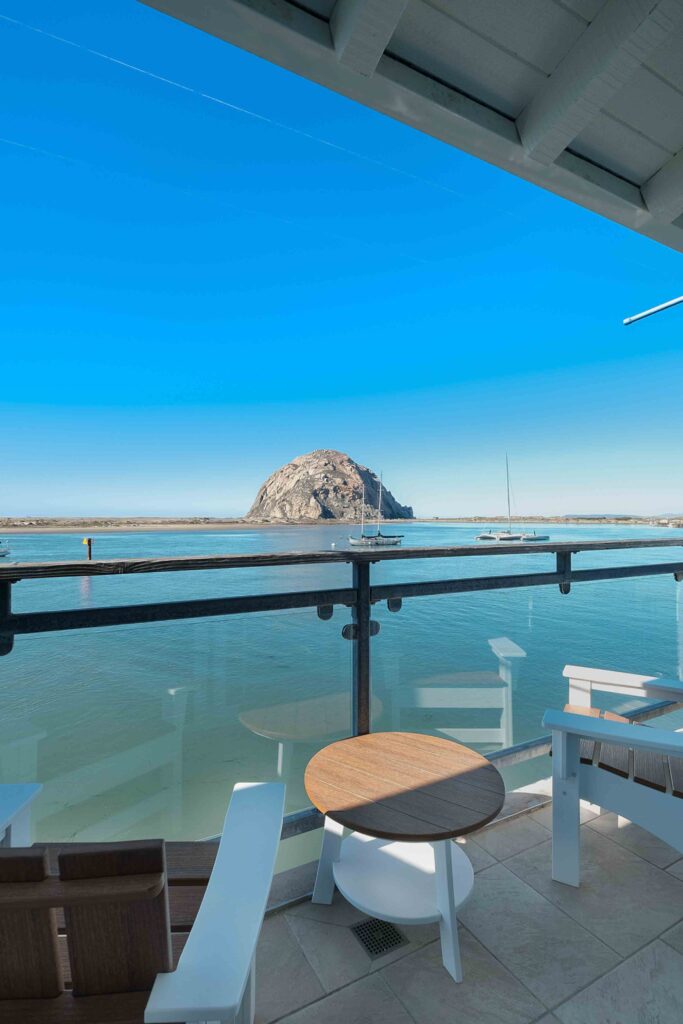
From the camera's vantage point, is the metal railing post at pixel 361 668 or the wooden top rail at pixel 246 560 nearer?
the wooden top rail at pixel 246 560

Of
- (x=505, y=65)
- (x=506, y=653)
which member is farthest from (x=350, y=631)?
(x=505, y=65)

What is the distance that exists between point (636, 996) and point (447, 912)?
20.0 inches

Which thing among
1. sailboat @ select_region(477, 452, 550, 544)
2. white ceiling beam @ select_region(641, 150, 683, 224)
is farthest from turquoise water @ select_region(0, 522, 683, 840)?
sailboat @ select_region(477, 452, 550, 544)

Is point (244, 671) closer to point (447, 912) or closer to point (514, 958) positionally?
point (447, 912)

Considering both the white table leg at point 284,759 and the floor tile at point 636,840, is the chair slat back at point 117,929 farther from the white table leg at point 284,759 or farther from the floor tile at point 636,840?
the floor tile at point 636,840

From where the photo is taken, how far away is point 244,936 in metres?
0.67

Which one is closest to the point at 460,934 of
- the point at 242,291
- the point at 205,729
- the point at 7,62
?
the point at 205,729

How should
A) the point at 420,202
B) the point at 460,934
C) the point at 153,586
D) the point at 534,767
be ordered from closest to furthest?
the point at 460,934
the point at 153,586
the point at 534,767
the point at 420,202

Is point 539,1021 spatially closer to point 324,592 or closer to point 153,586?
point 324,592

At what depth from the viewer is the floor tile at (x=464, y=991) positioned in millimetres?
1222

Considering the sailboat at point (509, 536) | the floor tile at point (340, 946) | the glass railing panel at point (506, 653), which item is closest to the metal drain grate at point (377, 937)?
the floor tile at point (340, 946)

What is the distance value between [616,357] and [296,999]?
89.4 feet

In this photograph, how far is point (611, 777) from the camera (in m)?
1.62

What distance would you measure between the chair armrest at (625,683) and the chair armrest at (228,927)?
172cm
